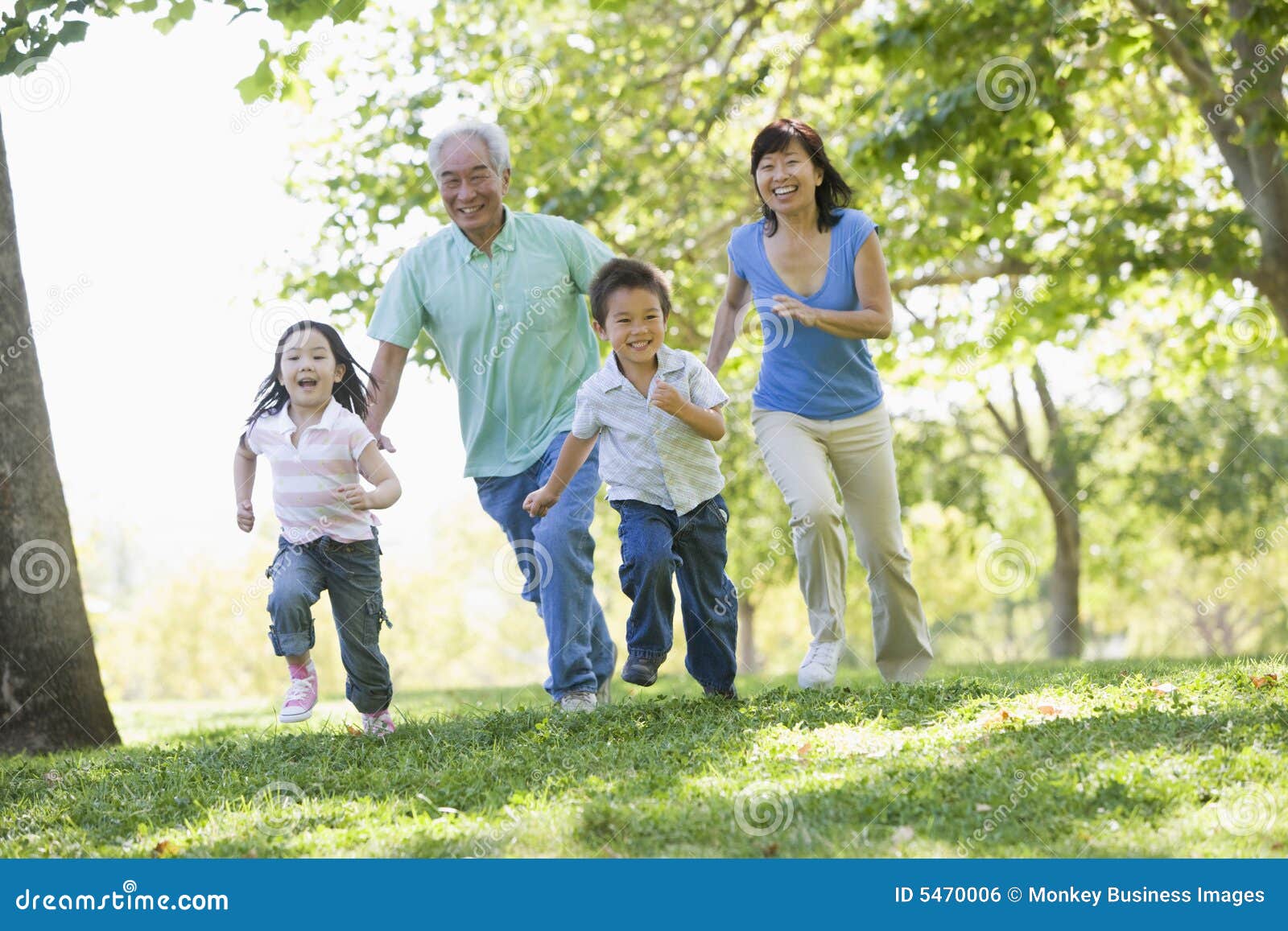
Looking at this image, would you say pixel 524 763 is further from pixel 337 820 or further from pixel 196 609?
pixel 196 609

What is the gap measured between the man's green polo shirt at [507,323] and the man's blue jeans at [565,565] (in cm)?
13

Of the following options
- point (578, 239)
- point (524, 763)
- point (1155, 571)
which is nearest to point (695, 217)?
point (578, 239)

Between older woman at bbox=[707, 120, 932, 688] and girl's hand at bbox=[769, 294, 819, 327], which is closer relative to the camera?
girl's hand at bbox=[769, 294, 819, 327]

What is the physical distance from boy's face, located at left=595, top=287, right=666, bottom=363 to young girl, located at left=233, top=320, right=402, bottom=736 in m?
1.12

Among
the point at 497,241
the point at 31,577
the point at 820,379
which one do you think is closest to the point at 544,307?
the point at 497,241

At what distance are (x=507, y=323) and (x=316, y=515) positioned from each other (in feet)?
4.35

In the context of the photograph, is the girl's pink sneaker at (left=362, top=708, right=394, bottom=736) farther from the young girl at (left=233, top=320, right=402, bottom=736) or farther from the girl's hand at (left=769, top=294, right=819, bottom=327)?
the girl's hand at (left=769, top=294, right=819, bottom=327)

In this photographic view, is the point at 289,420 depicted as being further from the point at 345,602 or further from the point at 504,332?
the point at 504,332

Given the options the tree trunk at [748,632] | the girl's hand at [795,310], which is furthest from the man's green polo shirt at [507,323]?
the tree trunk at [748,632]

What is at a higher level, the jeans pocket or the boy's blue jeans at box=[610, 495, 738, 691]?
the jeans pocket

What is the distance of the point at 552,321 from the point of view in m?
6.39

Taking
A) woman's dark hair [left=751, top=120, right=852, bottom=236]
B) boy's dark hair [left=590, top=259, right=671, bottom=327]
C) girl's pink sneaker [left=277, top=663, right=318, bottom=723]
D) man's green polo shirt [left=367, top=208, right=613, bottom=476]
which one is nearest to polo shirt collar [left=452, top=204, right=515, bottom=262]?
man's green polo shirt [left=367, top=208, right=613, bottom=476]

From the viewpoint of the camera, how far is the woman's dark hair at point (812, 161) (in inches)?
238

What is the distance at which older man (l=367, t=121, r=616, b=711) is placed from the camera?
6.26m
